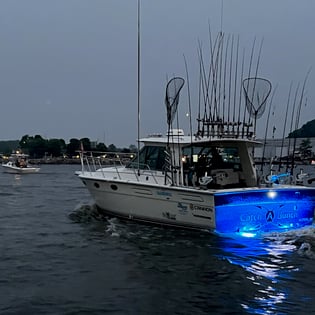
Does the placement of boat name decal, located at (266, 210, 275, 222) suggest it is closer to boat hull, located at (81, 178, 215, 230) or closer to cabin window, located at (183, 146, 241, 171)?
boat hull, located at (81, 178, 215, 230)

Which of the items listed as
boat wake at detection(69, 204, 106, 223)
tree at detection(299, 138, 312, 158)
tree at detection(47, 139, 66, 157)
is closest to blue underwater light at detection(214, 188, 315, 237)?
boat wake at detection(69, 204, 106, 223)

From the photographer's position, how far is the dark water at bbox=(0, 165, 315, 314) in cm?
745

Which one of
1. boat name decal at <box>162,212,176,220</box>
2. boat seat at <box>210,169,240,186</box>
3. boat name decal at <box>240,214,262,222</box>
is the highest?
boat seat at <box>210,169,240,186</box>

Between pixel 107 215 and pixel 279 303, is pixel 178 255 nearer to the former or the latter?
pixel 279 303

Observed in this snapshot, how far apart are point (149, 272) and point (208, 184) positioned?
13.1 feet

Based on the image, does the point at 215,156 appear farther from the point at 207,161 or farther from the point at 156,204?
the point at 156,204

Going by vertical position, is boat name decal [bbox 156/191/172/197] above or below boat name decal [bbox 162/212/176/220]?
above

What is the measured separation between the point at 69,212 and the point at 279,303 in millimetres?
11947

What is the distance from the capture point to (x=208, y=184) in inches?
500

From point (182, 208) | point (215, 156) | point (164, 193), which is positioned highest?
point (215, 156)

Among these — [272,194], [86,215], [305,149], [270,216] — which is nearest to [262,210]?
[270,216]

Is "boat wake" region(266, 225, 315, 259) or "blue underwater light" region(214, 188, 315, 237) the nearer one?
"boat wake" region(266, 225, 315, 259)

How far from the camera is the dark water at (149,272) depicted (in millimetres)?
7453

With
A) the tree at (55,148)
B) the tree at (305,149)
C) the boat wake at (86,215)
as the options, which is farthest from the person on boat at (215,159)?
the tree at (55,148)
